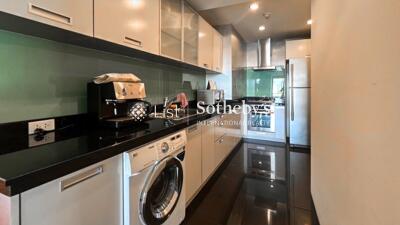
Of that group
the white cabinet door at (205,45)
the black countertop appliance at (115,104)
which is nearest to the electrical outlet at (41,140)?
the black countertop appliance at (115,104)

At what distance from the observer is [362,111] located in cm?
80

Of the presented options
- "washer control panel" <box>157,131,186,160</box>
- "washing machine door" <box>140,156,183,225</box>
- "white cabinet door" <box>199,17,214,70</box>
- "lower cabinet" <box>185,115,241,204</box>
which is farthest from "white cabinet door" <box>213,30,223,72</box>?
"washing machine door" <box>140,156,183,225</box>

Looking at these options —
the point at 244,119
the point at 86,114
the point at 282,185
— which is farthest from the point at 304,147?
the point at 86,114

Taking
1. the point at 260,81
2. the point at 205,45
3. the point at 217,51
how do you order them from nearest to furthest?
the point at 205,45, the point at 217,51, the point at 260,81

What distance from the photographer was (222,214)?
72.9 inches

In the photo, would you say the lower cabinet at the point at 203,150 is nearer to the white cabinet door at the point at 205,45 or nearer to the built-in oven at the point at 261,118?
the white cabinet door at the point at 205,45

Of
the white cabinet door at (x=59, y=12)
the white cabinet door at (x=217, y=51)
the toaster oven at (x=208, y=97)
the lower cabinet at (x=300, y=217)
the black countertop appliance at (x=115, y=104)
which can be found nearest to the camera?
the white cabinet door at (x=59, y=12)

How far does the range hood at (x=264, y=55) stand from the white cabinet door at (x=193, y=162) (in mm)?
3212

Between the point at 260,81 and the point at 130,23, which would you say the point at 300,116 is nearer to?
the point at 260,81

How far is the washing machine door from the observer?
3.93 ft

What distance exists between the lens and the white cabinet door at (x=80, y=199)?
0.68 meters

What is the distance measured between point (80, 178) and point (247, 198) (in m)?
1.74

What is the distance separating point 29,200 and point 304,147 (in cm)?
402

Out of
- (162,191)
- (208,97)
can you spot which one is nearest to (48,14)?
(162,191)
